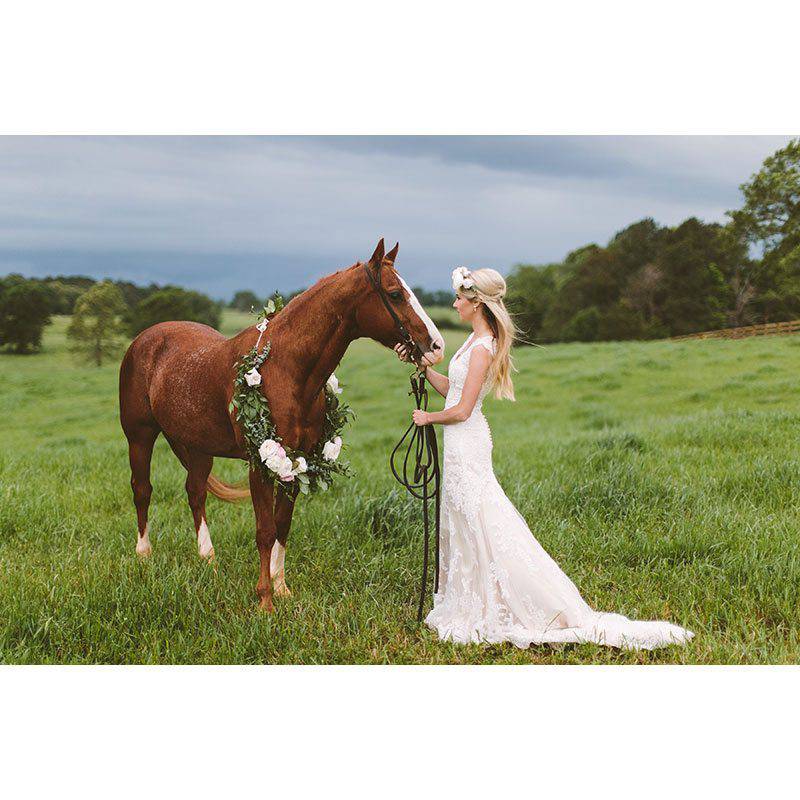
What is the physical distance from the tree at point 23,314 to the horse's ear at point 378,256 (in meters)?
5.03

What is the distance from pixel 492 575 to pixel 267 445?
54.7 inches

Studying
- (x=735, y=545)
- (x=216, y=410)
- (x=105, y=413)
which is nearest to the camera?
(x=216, y=410)

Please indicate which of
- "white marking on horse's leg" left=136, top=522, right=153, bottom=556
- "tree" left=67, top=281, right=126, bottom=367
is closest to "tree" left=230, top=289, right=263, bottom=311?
"tree" left=67, top=281, right=126, bottom=367

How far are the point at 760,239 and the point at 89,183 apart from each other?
6711 mm

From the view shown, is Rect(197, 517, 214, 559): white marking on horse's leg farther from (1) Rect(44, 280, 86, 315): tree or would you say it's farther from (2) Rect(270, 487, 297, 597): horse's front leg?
(1) Rect(44, 280, 86, 315): tree

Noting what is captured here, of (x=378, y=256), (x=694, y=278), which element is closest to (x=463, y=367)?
(x=378, y=256)

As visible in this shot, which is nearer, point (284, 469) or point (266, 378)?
point (284, 469)

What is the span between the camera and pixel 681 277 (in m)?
6.93

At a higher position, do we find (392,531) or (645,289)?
(645,289)

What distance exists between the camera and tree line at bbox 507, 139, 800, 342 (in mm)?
6254

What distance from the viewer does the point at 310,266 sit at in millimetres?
6797

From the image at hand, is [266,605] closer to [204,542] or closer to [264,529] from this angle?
[264,529]

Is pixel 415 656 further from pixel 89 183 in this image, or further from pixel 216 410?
pixel 89 183

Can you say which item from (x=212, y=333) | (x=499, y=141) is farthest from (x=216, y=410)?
(x=499, y=141)
